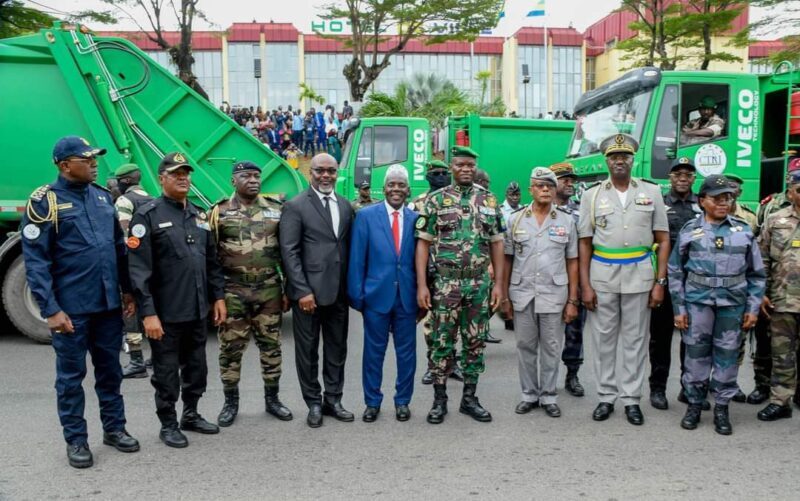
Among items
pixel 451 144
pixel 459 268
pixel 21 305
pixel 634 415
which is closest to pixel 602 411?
pixel 634 415

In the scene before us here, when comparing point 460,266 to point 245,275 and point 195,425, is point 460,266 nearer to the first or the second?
point 245,275

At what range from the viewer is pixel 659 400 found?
5.02 m

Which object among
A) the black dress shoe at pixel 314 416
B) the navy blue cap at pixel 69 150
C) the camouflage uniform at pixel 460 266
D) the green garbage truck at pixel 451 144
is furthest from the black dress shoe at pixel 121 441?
the green garbage truck at pixel 451 144

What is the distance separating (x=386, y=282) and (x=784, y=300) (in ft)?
9.17

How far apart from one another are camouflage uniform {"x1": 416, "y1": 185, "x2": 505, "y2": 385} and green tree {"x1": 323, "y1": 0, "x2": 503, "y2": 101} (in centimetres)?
1647

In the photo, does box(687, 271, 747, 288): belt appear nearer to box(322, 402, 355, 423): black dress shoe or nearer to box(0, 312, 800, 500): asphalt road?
box(0, 312, 800, 500): asphalt road

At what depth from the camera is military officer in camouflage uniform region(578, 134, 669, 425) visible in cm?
474

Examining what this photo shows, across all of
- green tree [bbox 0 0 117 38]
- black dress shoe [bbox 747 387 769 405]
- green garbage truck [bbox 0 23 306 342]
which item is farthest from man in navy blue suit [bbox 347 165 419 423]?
green tree [bbox 0 0 117 38]

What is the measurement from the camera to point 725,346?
14.9 feet

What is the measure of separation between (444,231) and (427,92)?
1949cm

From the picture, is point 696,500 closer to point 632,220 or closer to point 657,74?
point 632,220

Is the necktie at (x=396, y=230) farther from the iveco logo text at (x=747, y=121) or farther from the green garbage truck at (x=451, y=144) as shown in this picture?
the green garbage truck at (x=451, y=144)

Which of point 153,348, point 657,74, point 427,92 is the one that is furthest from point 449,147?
point 427,92

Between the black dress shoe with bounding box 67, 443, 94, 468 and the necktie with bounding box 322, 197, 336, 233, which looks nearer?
the black dress shoe with bounding box 67, 443, 94, 468
